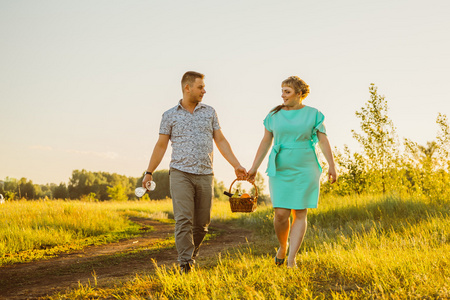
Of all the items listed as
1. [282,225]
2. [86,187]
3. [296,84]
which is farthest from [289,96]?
[86,187]

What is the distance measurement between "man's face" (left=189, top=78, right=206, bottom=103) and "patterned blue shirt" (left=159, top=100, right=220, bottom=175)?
14cm

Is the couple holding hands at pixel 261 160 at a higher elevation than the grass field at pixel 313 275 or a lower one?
higher

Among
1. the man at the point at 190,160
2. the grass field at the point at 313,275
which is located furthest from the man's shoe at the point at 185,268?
the grass field at the point at 313,275

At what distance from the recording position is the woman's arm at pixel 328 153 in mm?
5457

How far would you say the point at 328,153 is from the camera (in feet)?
18.0

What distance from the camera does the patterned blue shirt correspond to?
5828mm

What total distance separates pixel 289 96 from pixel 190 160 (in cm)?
156

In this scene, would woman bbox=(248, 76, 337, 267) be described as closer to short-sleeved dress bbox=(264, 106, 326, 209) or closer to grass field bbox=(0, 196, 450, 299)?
short-sleeved dress bbox=(264, 106, 326, 209)

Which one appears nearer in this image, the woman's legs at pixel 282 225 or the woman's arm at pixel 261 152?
the woman's legs at pixel 282 225

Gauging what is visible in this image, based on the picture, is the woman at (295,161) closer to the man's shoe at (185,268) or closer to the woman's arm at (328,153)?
the woman's arm at (328,153)

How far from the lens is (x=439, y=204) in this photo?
432 inches

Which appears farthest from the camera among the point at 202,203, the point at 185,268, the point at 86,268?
the point at 86,268

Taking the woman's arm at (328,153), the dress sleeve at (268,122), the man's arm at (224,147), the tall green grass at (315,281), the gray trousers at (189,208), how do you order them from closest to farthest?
the tall green grass at (315,281)
the woman's arm at (328,153)
the gray trousers at (189,208)
the dress sleeve at (268,122)
the man's arm at (224,147)

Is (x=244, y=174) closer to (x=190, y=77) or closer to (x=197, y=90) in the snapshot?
(x=197, y=90)
